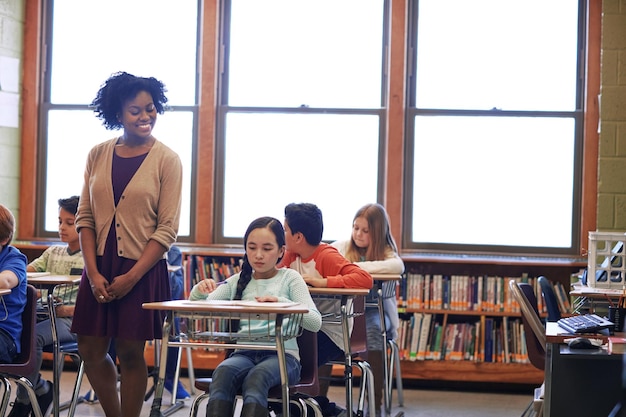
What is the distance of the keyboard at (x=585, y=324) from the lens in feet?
10.4

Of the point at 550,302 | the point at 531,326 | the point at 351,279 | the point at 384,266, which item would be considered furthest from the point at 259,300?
the point at 550,302

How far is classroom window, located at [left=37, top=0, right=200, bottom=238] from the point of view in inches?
252

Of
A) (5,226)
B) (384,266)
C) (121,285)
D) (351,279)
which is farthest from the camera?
(384,266)

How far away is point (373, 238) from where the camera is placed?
502 cm

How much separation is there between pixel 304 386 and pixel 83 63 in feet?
13.2

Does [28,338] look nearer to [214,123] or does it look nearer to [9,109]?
[214,123]

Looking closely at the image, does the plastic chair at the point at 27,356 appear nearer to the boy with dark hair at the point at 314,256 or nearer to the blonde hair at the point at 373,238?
the boy with dark hair at the point at 314,256

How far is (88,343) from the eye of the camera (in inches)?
132

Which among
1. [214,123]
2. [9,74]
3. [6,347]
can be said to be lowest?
[6,347]

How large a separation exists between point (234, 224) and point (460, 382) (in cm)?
182

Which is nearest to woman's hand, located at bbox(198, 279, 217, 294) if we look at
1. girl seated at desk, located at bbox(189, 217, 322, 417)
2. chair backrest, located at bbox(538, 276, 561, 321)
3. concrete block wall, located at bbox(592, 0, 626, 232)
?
girl seated at desk, located at bbox(189, 217, 322, 417)

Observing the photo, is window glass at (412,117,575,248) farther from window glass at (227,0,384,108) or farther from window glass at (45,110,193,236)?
window glass at (45,110,193,236)

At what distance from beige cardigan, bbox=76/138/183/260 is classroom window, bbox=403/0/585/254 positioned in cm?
300

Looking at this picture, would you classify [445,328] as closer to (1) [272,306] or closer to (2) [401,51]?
(2) [401,51]
